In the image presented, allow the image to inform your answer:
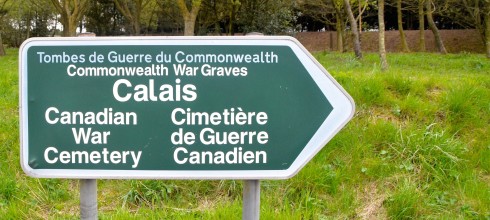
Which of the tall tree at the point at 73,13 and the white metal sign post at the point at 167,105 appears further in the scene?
the tall tree at the point at 73,13

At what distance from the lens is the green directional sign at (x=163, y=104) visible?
7.25 ft

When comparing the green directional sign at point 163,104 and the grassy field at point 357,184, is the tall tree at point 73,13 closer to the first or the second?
the grassy field at point 357,184

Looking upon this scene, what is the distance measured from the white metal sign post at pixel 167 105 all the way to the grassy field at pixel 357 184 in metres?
1.58

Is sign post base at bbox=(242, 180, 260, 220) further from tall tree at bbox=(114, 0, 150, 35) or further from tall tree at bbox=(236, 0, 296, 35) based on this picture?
tall tree at bbox=(114, 0, 150, 35)

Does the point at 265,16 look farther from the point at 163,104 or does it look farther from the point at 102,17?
the point at 163,104

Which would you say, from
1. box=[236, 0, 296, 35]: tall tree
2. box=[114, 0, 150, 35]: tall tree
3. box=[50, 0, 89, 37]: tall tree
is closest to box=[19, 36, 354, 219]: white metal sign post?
box=[50, 0, 89, 37]: tall tree

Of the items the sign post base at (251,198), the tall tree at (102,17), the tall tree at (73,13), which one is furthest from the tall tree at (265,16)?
the sign post base at (251,198)

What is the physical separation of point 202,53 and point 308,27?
34289mm

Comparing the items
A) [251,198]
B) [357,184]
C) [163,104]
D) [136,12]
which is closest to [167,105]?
[163,104]

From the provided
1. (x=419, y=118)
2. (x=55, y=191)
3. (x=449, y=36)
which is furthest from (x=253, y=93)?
(x=449, y=36)

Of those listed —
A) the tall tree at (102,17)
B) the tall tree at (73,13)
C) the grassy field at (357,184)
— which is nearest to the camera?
the grassy field at (357,184)

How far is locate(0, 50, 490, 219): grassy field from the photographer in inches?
159

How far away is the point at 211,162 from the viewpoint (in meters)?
2.23

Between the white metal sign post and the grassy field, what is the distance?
1.58 metres
